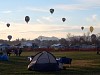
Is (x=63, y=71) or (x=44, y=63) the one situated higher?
(x=44, y=63)

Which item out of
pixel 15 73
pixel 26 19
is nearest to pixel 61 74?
pixel 15 73

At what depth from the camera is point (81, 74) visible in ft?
93.3

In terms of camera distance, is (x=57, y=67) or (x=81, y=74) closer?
(x=81, y=74)

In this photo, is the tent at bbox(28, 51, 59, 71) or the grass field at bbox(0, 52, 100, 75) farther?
the tent at bbox(28, 51, 59, 71)

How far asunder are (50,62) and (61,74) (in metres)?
3.66

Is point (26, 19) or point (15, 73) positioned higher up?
point (26, 19)

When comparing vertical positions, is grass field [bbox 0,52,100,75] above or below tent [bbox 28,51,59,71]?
below

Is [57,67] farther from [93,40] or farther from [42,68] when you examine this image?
[93,40]

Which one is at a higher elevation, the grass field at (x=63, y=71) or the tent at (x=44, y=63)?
the tent at (x=44, y=63)

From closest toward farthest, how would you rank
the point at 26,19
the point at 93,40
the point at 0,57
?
the point at 0,57 < the point at 26,19 < the point at 93,40

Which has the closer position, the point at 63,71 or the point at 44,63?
the point at 63,71

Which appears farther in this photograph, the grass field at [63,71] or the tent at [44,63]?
the tent at [44,63]

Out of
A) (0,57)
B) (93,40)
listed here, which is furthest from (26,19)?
(93,40)

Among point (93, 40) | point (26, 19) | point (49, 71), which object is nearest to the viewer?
point (49, 71)
